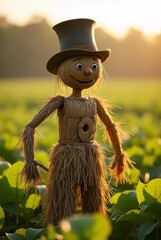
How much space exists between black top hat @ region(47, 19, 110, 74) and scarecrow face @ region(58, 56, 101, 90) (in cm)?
3

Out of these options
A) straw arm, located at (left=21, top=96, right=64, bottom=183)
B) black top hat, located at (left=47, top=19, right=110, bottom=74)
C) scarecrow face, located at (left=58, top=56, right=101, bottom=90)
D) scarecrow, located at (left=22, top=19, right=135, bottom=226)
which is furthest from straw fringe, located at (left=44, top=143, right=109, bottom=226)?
black top hat, located at (left=47, top=19, right=110, bottom=74)

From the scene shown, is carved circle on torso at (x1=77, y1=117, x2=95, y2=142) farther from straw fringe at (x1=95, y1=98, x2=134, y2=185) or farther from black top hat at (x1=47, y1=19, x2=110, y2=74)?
black top hat at (x1=47, y1=19, x2=110, y2=74)

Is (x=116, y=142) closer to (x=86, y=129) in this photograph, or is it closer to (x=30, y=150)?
(x=86, y=129)

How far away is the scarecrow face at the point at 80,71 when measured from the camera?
267 centimetres

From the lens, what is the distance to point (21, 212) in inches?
125

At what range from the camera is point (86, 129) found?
8.96ft

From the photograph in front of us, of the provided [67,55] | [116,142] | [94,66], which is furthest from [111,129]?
[67,55]

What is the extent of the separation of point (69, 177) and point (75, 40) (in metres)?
0.63

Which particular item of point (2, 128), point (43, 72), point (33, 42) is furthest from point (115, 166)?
point (33, 42)

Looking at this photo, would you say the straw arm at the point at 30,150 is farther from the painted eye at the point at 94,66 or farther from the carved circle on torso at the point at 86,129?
the painted eye at the point at 94,66

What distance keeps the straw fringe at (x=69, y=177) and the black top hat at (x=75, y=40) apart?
0.42 meters

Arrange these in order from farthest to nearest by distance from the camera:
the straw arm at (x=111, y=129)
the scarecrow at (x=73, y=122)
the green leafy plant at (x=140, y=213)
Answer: the straw arm at (x=111, y=129) < the scarecrow at (x=73, y=122) < the green leafy plant at (x=140, y=213)

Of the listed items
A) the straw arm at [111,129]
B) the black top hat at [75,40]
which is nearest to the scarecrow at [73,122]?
the black top hat at [75,40]

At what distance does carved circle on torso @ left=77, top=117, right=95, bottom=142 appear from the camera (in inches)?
106
